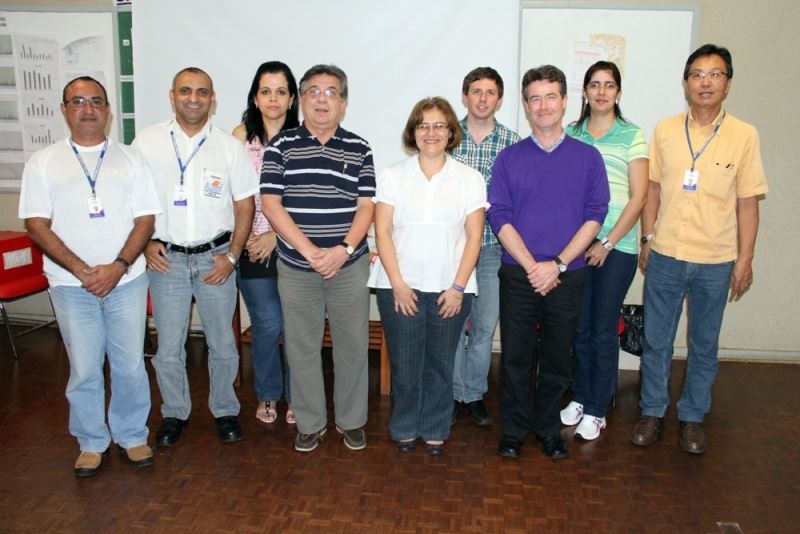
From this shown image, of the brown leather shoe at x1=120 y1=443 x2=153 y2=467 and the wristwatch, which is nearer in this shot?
the wristwatch

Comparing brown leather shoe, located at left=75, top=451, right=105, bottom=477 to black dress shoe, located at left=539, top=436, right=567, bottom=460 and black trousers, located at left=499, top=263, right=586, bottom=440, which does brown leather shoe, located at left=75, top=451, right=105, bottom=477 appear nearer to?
black trousers, located at left=499, top=263, right=586, bottom=440

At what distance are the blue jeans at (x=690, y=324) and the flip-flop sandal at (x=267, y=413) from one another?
75.0 inches

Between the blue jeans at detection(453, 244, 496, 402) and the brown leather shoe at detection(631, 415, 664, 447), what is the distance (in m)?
0.78

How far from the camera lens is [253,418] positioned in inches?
136

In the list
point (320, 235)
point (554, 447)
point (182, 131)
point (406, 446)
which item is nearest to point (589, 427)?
point (554, 447)

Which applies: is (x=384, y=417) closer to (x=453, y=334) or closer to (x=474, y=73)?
(x=453, y=334)

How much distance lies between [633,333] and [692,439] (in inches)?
37.1

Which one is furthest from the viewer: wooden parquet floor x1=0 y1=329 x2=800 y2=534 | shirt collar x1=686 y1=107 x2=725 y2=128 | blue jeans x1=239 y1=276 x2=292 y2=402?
blue jeans x1=239 y1=276 x2=292 y2=402

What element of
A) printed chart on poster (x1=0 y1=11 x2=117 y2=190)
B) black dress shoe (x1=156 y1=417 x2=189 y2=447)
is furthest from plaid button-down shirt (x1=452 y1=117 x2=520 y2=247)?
printed chart on poster (x1=0 y1=11 x2=117 y2=190)

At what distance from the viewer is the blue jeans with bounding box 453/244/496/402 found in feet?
10.5

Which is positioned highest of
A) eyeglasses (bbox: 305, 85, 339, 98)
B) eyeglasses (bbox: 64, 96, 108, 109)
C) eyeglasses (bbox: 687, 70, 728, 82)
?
eyeglasses (bbox: 687, 70, 728, 82)

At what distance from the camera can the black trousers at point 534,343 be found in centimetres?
286

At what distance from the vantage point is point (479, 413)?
134 inches

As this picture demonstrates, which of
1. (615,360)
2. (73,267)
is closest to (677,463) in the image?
(615,360)
